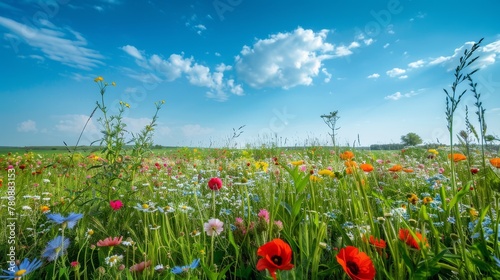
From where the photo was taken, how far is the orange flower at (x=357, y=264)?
0.93 meters

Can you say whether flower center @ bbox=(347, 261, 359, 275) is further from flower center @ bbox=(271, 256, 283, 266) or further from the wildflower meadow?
flower center @ bbox=(271, 256, 283, 266)

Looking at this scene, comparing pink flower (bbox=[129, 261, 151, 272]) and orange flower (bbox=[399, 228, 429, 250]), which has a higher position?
orange flower (bbox=[399, 228, 429, 250])

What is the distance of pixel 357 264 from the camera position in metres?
0.97

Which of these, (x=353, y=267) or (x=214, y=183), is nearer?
(x=353, y=267)

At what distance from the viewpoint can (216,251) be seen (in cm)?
172

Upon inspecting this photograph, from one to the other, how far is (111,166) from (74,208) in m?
0.63

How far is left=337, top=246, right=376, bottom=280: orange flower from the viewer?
93 centimetres

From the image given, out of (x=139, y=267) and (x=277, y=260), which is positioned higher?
(x=277, y=260)

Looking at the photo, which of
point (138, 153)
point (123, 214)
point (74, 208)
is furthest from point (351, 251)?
point (74, 208)

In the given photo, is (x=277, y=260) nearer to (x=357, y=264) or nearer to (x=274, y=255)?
(x=274, y=255)

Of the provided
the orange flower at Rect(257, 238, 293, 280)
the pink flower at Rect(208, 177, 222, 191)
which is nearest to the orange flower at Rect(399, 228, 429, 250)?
the orange flower at Rect(257, 238, 293, 280)

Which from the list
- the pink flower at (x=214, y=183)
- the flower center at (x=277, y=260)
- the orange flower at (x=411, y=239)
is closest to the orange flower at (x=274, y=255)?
the flower center at (x=277, y=260)

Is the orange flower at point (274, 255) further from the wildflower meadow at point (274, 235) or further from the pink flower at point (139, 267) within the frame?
the pink flower at point (139, 267)

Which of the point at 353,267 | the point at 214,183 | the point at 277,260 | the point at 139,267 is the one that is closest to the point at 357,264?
the point at 353,267
